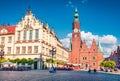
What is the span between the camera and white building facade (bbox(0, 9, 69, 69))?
66125mm

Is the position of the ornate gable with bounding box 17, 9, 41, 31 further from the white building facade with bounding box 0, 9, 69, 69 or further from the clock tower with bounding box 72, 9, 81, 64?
the clock tower with bounding box 72, 9, 81, 64

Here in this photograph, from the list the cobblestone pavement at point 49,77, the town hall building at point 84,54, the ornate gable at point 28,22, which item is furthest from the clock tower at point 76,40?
the cobblestone pavement at point 49,77

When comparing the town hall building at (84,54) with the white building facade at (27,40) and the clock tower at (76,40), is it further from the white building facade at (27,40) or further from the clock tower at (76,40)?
the white building facade at (27,40)

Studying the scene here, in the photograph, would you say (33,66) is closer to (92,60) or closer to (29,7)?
(29,7)

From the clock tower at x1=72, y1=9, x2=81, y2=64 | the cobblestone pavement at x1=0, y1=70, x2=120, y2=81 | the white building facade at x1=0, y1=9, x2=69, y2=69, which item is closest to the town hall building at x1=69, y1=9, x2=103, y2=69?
the clock tower at x1=72, y1=9, x2=81, y2=64

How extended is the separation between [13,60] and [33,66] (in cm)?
671

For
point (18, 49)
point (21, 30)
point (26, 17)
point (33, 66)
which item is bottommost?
point (33, 66)

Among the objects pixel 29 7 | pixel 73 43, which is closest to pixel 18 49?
pixel 29 7

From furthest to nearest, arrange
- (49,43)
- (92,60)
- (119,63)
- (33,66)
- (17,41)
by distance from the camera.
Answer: (119,63) → (92,60) → (49,43) → (17,41) → (33,66)

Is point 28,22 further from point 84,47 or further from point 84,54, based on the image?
point 84,54

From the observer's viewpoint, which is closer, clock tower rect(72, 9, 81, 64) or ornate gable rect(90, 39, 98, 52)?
ornate gable rect(90, 39, 98, 52)

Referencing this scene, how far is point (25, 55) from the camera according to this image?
6700 centimetres

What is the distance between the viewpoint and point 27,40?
6769 cm

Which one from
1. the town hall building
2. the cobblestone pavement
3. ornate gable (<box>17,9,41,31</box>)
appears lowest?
the cobblestone pavement
